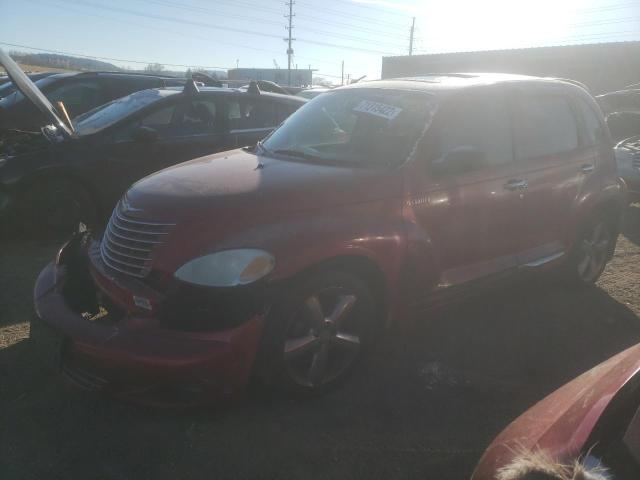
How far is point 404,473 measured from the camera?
92.1 inches

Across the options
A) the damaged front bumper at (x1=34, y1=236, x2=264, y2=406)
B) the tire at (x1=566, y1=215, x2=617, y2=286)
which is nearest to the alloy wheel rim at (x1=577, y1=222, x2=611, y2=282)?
the tire at (x1=566, y1=215, x2=617, y2=286)

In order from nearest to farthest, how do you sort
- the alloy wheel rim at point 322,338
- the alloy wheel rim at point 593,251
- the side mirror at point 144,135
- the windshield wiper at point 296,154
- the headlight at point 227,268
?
the headlight at point 227,268 < the alloy wheel rim at point 322,338 < the windshield wiper at point 296,154 < the alloy wheel rim at point 593,251 < the side mirror at point 144,135

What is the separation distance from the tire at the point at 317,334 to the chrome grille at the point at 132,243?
2.26 ft

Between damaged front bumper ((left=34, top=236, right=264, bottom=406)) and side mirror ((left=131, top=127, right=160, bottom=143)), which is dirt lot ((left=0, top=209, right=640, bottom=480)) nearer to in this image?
damaged front bumper ((left=34, top=236, right=264, bottom=406))

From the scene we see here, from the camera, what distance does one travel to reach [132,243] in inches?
103

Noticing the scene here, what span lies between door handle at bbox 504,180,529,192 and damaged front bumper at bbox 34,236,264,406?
2080 mm

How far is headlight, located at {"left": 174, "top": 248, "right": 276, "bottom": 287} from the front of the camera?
2.34 m

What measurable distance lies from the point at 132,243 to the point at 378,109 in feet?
6.03

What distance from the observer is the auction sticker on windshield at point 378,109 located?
A: 332 cm

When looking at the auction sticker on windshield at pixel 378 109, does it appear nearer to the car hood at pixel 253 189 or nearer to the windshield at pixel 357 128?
the windshield at pixel 357 128

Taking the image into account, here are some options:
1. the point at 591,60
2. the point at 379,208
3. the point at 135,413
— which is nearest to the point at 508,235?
the point at 379,208

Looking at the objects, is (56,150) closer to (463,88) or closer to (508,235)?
(463,88)

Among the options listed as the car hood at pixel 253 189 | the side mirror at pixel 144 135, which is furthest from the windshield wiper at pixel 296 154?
the side mirror at pixel 144 135

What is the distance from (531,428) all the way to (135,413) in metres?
1.97
